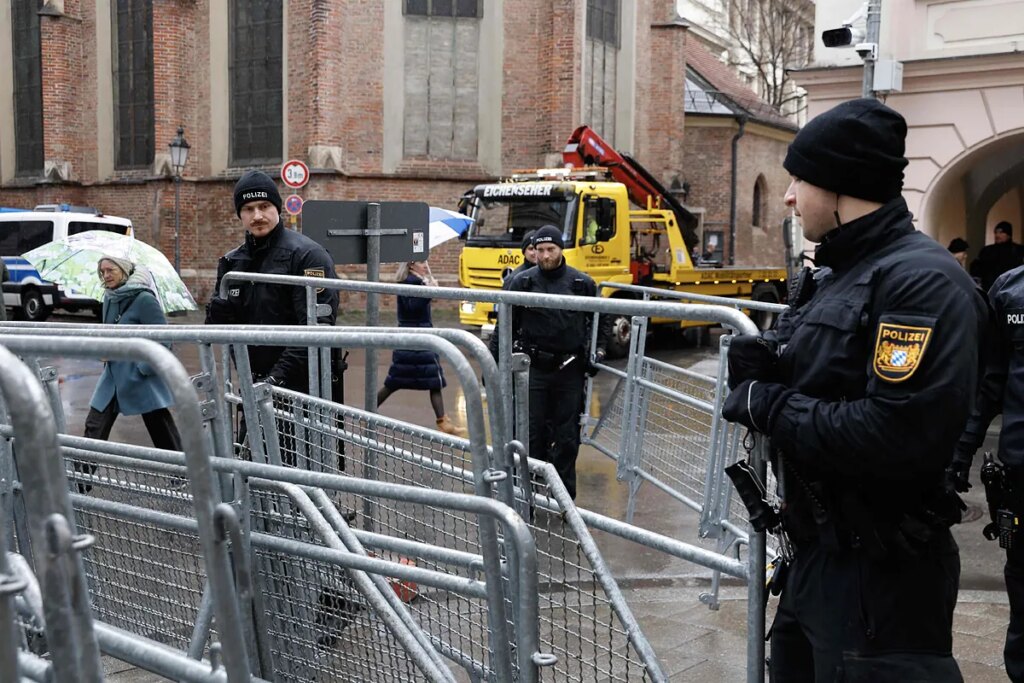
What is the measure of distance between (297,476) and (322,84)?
74.9 ft

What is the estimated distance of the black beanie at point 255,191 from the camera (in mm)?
5785

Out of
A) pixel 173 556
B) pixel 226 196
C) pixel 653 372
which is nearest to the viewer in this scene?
pixel 173 556

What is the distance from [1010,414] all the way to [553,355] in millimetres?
3590

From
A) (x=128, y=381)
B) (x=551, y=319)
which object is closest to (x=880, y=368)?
(x=551, y=319)

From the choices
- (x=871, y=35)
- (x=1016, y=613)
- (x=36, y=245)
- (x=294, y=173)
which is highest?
(x=871, y=35)

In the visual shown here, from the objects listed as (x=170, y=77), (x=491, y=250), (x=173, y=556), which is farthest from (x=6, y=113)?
(x=173, y=556)

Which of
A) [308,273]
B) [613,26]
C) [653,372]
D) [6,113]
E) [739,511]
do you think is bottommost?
[739,511]

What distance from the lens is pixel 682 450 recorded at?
603 centimetres

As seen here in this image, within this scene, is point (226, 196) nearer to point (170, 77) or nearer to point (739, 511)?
point (170, 77)

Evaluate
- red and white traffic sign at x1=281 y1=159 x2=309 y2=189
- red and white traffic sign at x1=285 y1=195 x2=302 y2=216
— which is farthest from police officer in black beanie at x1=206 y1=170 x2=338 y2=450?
red and white traffic sign at x1=281 y1=159 x2=309 y2=189

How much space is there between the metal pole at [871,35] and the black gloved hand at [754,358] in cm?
1155

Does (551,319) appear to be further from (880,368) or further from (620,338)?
(620,338)

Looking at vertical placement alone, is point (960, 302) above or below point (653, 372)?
above

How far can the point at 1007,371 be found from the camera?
396 cm
